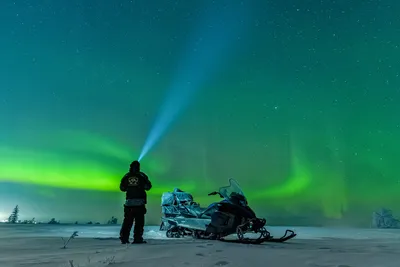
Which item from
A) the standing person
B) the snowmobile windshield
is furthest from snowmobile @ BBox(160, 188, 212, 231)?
the standing person

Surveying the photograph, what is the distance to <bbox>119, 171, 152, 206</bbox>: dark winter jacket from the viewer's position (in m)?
10.9

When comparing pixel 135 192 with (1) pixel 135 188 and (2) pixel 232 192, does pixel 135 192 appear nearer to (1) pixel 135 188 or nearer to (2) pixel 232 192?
(1) pixel 135 188

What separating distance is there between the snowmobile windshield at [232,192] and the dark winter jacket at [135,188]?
3.04 m

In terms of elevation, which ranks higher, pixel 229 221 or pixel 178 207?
pixel 178 207

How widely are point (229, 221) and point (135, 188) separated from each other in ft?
11.6

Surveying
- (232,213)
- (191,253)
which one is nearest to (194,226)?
(232,213)

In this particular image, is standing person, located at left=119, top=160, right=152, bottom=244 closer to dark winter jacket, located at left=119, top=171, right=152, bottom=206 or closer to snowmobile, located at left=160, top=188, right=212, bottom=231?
dark winter jacket, located at left=119, top=171, right=152, bottom=206

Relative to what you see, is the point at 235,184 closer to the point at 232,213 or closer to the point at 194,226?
the point at 232,213

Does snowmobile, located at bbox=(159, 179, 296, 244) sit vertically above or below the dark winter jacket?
below

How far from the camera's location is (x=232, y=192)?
496 inches

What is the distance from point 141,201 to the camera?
11.0 meters

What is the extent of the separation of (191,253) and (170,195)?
10.6 m

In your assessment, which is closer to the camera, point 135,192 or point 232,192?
point 135,192

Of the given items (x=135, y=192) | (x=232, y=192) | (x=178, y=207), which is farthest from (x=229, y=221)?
(x=178, y=207)
